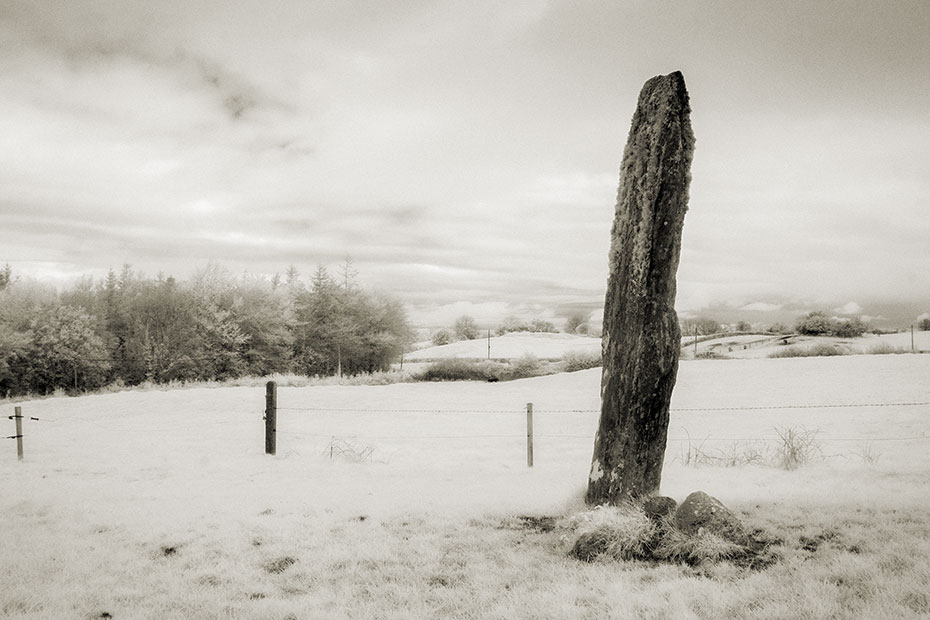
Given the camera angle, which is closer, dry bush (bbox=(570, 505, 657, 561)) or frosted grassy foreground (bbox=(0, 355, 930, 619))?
frosted grassy foreground (bbox=(0, 355, 930, 619))

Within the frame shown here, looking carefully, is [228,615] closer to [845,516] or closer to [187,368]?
[845,516]

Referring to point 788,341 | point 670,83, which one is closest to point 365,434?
point 670,83

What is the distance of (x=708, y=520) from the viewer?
544cm

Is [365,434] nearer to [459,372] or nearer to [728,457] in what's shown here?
[728,457]

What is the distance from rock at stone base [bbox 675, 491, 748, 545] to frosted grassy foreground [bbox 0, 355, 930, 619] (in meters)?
0.42

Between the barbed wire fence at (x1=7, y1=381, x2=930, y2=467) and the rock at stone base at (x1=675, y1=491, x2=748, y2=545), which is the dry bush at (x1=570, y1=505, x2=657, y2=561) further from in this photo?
the barbed wire fence at (x1=7, y1=381, x2=930, y2=467)

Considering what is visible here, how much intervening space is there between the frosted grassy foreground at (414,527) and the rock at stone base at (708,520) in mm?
416

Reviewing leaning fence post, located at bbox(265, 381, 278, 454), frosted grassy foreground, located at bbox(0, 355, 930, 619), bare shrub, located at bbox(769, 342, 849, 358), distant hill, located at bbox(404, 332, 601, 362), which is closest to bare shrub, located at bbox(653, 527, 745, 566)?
frosted grassy foreground, located at bbox(0, 355, 930, 619)

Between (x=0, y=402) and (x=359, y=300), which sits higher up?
(x=359, y=300)

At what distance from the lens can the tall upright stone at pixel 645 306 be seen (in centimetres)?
615

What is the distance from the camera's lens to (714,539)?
5.21 m

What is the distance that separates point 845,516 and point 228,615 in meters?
5.95

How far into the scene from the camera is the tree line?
31.7 meters

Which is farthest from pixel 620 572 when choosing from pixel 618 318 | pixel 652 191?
pixel 652 191
